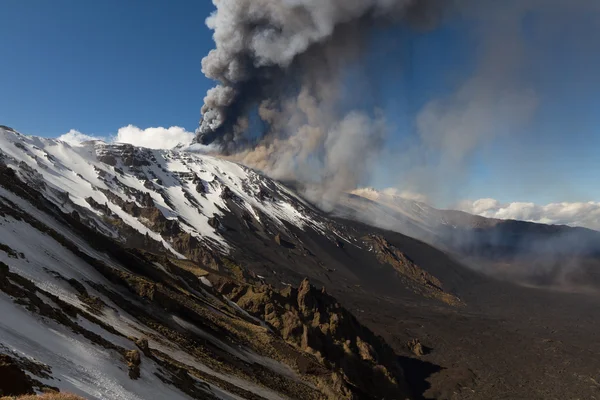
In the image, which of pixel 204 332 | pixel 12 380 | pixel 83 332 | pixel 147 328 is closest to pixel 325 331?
pixel 204 332

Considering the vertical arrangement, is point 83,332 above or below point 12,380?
below

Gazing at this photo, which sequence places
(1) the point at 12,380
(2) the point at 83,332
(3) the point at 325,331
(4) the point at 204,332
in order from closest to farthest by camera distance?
(1) the point at 12,380
(2) the point at 83,332
(4) the point at 204,332
(3) the point at 325,331

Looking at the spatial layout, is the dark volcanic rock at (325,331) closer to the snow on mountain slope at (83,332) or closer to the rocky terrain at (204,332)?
the rocky terrain at (204,332)

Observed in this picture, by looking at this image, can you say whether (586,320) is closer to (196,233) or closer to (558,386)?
(558,386)

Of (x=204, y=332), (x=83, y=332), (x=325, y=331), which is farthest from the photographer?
(x=325, y=331)

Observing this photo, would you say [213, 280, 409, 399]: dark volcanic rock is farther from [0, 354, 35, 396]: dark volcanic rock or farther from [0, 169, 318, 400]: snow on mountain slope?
[0, 354, 35, 396]: dark volcanic rock

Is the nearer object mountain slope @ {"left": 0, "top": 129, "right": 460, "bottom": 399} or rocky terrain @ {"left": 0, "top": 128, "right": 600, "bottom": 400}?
mountain slope @ {"left": 0, "top": 129, "right": 460, "bottom": 399}

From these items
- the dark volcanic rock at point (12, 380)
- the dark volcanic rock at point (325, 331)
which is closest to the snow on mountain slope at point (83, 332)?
the dark volcanic rock at point (12, 380)

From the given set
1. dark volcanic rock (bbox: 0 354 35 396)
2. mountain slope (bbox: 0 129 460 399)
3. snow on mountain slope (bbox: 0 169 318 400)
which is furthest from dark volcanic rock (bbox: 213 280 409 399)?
dark volcanic rock (bbox: 0 354 35 396)

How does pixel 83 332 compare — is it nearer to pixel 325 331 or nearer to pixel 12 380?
pixel 12 380

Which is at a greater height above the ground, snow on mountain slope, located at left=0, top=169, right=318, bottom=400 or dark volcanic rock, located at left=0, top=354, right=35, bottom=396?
dark volcanic rock, located at left=0, top=354, right=35, bottom=396

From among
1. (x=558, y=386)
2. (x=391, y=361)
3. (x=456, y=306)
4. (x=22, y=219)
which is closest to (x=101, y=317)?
(x=22, y=219)

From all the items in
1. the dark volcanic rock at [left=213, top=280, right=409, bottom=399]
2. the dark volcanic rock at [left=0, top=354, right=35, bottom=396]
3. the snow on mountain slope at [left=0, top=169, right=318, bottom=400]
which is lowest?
the dark volcanic rock at [left=213, top=280, right=409, bottom=399]

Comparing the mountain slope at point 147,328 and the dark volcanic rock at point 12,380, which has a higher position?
the dark volcanic rock at point 12,380
